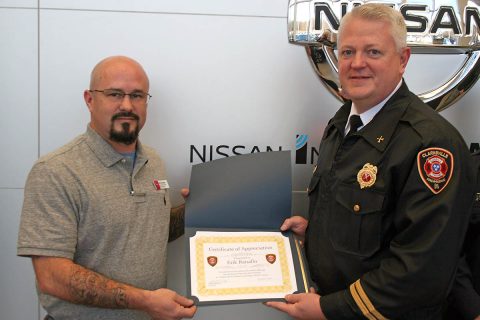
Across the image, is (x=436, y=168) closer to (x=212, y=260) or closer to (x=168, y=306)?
(x=212, y=260)

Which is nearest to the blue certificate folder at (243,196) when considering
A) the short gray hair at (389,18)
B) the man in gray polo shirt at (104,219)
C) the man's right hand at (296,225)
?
the man's right hand at (296,225)

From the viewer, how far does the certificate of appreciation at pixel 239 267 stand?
54.0 inches

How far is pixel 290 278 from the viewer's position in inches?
55.9

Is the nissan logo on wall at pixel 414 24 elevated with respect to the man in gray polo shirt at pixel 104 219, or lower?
elevated

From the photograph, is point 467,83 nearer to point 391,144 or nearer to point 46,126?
point 391,144

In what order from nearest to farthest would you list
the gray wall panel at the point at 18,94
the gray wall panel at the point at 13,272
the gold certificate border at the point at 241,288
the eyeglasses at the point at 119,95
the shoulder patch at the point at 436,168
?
the shoulder patch at the point at 436,168 < the gold certificate border at the point at 241,288 < the eyeglasses at the point at 119,95 < the gray wall panel at the point at 18,94 < the gray wall panel at the point at 13,272

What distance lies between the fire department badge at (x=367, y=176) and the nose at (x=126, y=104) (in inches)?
31.7

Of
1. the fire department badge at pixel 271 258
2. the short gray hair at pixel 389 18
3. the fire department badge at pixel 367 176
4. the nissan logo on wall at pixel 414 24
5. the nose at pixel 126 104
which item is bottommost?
the fire department badge at pixel 271 258

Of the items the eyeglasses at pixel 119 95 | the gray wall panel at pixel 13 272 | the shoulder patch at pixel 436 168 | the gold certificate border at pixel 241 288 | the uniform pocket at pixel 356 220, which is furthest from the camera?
the gray wall panel at pixel 13 272

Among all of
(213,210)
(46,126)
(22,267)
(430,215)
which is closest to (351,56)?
(430,215)

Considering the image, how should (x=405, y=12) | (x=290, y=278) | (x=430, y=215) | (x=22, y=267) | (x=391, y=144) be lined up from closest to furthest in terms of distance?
(x=430, y=215) < (x=391, y=144) < (x=290, y=278) < (x=405, y=12) < (x=22, y=267)

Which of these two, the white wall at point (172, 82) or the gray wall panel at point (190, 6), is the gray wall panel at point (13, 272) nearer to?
the white wall at point (172, 82)

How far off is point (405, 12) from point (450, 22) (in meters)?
0.19

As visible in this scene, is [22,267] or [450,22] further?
[22,267]
